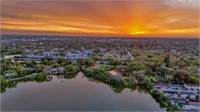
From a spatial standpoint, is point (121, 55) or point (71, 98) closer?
point (71, 98)

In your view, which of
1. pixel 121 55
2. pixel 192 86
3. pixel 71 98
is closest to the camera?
pixel 71 98

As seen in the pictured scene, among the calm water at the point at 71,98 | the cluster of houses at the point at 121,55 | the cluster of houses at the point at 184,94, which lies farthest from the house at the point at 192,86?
the cluster of houses at the point at 121,55

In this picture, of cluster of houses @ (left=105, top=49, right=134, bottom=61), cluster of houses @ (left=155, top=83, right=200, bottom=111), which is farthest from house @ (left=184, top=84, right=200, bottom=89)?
cluster of houses @ (left=105, top=49, right=134, bottom=61)

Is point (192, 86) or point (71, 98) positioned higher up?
point (192, 86)

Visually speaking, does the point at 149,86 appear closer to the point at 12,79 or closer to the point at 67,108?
the point at 67,108

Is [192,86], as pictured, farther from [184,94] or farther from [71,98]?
[71,98]

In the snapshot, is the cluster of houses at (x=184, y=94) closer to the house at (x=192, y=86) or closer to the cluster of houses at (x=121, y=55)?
the house at (x=192, y=86)

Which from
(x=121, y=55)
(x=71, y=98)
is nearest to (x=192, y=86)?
(x=71, y=98)
